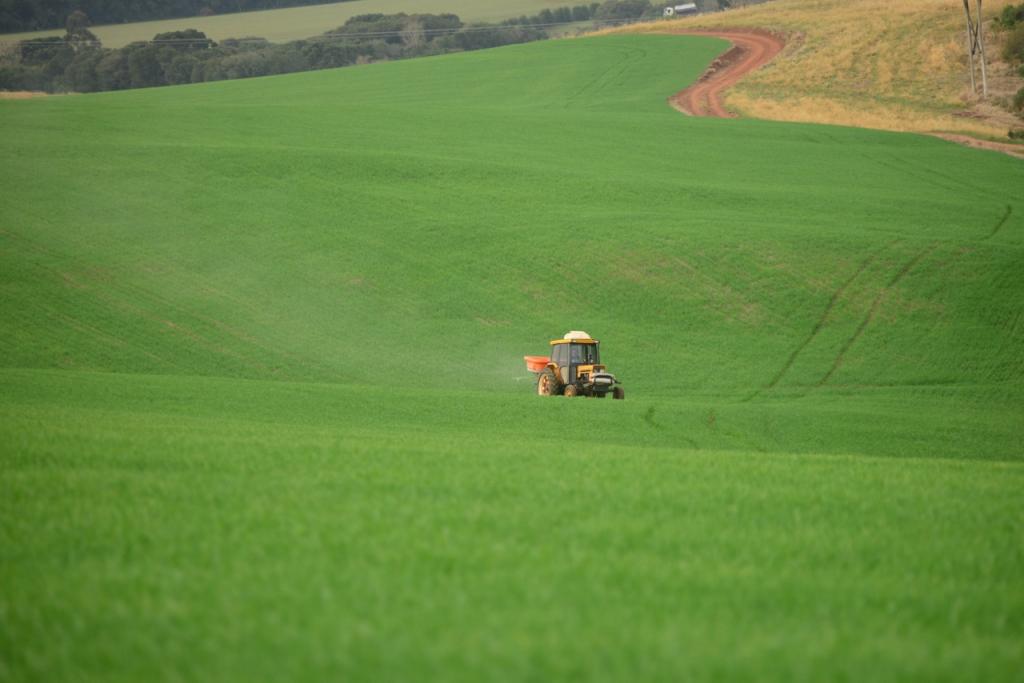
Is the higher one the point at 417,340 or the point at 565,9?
the point at 565,9

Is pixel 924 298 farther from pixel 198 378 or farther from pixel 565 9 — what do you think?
pixel 565 9

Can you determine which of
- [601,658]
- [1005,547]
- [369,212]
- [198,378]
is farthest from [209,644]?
[369,212]

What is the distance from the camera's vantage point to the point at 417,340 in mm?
33500

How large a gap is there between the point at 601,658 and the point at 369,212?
129 feet

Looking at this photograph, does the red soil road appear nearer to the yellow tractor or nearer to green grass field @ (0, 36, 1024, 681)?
green grass field @ (0, 36, 1024, 681)

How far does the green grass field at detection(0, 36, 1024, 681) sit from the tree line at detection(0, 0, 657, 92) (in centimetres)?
2535

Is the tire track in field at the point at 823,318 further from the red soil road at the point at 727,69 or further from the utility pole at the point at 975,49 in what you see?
the red soil road at the point at 727,69

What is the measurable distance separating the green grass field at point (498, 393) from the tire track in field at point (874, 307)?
146 millimetres

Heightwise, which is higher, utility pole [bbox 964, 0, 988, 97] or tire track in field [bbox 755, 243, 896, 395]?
utility pole [bbox 964, 0, 988, 97]

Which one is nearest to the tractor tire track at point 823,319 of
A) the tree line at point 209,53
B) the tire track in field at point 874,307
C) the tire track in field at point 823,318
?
the tire track in field at point 823,318

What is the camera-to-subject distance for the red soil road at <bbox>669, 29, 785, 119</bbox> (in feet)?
241

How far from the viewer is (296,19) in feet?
443

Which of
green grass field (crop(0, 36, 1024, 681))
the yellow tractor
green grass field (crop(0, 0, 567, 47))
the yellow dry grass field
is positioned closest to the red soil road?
the yellow dry grass field

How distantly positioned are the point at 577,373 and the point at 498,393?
7.20 feet
